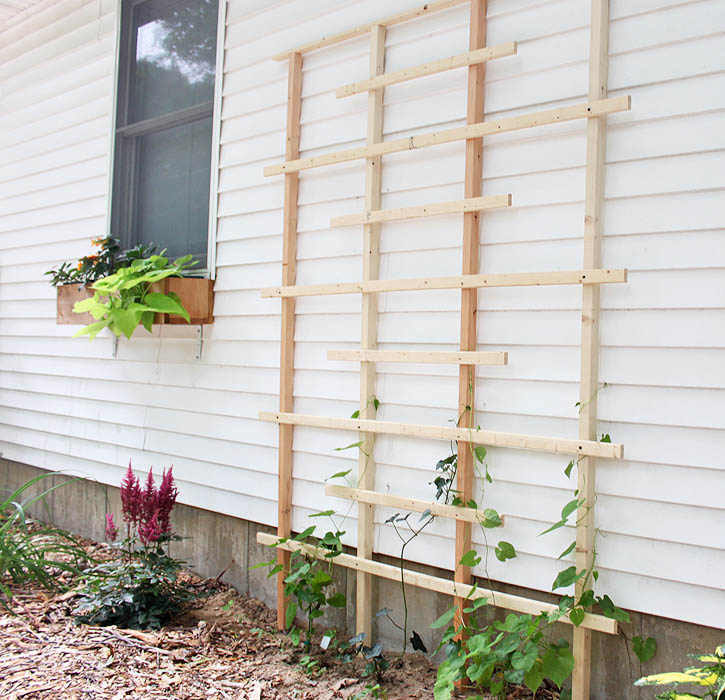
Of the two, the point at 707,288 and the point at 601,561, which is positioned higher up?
the point at 707,288

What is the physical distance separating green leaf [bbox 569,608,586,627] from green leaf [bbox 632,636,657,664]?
0.17 meters

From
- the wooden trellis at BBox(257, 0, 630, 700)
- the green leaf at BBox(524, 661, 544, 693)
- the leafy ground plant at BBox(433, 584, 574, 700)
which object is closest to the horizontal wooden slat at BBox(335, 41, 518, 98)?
the wooden trellis at BBox(257, 0, 630, 700)

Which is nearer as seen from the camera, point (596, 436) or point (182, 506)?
point (596, 436)

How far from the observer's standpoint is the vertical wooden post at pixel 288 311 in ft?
10.3

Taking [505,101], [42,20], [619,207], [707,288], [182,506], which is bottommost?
[182,506]

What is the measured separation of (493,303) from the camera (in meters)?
2.56

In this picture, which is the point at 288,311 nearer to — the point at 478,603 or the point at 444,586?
the point at 444,586

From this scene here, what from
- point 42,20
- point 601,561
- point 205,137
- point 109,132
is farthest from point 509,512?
point 42,20

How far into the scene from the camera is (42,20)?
4.77 metres

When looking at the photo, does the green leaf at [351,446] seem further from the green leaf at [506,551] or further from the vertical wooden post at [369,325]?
the green leaf at [506,551]

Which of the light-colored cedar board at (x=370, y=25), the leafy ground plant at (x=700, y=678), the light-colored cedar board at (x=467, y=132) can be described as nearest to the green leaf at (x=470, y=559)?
the leafy ground plant at (x=700, y=678)

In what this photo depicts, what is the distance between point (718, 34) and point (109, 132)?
3.24 m

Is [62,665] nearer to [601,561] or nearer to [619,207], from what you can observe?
[601,561]

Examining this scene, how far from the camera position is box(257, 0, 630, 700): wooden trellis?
229 centimetres
